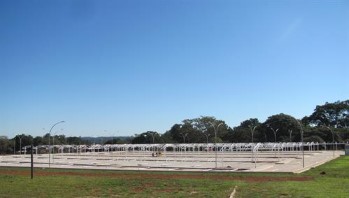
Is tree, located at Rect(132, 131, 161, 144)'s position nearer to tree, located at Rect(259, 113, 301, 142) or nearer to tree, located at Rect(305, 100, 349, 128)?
tree, located at Rect(259, 113, 301, 142)

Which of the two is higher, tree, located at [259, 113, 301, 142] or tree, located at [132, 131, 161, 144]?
tree, located at [259, 113, 301, 142]

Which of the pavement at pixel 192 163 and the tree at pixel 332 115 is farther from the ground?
the tree at pixel 332 115

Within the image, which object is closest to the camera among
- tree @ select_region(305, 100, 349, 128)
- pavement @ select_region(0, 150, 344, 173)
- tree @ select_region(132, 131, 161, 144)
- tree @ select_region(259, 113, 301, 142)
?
pavement @ select_region(0, 150, 344, 173)

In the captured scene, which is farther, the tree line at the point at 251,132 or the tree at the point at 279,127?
the tree at the point at 279,127

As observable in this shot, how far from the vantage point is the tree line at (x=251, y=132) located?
132 metres

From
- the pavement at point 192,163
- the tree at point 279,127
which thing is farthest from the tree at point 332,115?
the pavement at point 192,163

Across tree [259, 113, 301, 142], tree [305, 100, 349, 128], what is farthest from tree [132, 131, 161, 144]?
tree [305, 100, 349, 128]

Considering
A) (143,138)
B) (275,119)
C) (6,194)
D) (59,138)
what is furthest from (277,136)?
(6,194)

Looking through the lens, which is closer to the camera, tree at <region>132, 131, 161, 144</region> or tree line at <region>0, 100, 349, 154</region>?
tree line at <region>0, 100, 349, 154</region>

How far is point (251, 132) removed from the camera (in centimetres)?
14412

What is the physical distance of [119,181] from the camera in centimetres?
3494

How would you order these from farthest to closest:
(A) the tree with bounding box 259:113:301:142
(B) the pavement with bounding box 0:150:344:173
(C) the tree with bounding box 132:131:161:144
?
(C) the tree with bounding box 132:131:161:144 < (A) the tree with bounding box 259:113:301:142 < (B) the pavement with bounding box 0:150:344:173

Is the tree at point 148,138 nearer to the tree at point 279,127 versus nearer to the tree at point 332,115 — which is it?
the tree at point 279,127

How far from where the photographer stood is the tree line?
13225 cm
